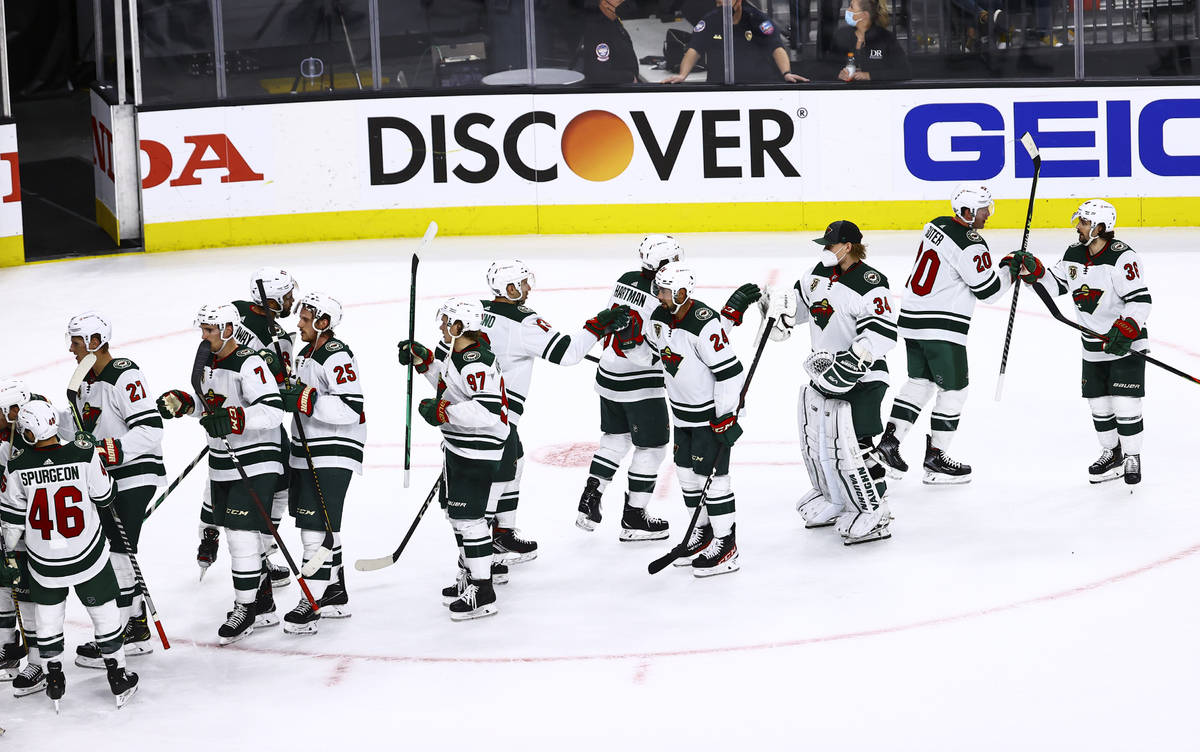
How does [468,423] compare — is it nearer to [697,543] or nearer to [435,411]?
[435,411]

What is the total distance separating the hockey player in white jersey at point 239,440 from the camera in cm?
633

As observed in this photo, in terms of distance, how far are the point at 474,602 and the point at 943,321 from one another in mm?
2827

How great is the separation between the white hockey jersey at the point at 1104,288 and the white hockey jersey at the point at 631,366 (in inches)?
80.0

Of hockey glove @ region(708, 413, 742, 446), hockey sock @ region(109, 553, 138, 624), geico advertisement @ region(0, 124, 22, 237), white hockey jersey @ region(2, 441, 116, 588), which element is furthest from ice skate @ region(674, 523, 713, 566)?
geico advertisement @ region(0, 124, 22, 237)

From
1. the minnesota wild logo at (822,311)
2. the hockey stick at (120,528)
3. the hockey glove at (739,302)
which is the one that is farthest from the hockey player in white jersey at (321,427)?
the minnesota wild logo at (822,311)

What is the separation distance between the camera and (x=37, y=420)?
5621 mm

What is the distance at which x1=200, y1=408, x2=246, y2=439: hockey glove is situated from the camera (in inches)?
244

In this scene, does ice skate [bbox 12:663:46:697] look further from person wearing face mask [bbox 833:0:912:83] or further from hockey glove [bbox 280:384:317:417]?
person wearing face mask [bbox 833:0:912:83]

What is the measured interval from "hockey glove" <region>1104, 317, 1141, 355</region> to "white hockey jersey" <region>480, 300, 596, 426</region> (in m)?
2.49

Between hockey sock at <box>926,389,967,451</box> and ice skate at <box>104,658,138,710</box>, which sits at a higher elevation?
hockey sock at <box>926,389,967,451</box>

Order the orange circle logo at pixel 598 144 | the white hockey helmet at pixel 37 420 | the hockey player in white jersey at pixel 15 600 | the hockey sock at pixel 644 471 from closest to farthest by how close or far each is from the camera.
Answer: the white hockey helmet at pixel 37 420
the hockey player in white jersey at pixel 15 600
the hockey sock at pixel 644 471
the orange circle logo at pixel 598 144

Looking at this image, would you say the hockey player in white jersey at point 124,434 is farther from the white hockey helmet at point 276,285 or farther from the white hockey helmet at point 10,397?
the white hockey helmet at point 276,285

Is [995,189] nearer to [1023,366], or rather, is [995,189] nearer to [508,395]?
[1023,366]

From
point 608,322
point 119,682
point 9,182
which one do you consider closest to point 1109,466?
point 608,322
